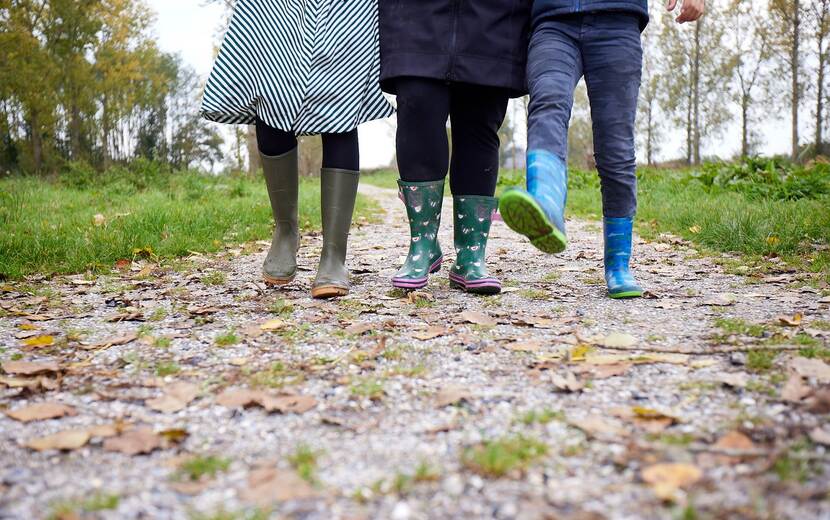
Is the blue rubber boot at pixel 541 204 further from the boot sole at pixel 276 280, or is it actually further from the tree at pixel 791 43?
the tree at pixel 791 43

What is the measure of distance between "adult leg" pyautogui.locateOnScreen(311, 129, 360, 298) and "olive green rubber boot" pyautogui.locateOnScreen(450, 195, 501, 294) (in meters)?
0.48

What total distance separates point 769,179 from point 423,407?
6.81m

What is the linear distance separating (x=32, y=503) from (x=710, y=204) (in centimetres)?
583

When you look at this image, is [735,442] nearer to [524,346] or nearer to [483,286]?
[524,346]

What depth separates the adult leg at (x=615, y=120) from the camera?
2.55 metres

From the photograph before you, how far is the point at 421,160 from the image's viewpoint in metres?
2.73

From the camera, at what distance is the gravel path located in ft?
3.59

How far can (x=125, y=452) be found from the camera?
1288 millimetres

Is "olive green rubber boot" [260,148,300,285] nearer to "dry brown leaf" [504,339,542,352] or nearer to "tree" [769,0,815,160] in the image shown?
"dry brown leaf" [504,339,542,352]

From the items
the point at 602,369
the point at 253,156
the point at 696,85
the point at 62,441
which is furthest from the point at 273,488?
the point at 696,85

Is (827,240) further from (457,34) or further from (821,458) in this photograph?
(821,458)

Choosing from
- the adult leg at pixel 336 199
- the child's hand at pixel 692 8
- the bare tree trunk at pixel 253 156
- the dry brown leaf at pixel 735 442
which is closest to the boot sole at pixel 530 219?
the adult leg at pixel 336 199

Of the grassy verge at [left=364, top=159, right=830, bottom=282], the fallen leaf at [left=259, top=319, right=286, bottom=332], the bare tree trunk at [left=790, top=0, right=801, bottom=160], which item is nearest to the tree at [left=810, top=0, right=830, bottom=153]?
the bare tree trunk at [left=790, top=0, right=801, bottom=160]

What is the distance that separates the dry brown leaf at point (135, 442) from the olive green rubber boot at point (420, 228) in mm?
1546
